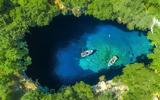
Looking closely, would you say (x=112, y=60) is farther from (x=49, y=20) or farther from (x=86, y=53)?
(x=49, y=20)

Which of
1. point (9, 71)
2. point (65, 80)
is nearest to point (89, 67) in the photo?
point (65, 80)

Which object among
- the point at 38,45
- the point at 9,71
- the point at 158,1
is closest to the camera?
the point at 9,71

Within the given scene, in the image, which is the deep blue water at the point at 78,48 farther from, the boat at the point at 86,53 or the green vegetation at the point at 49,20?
the green vegetation at the point at 49,20

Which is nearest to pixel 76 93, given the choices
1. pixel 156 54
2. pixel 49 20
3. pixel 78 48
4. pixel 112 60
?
pixel 112 60

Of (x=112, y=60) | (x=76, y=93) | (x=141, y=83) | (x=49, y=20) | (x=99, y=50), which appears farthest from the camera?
(x=99, y=50)

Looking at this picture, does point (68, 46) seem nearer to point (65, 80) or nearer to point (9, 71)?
point (65, 80)

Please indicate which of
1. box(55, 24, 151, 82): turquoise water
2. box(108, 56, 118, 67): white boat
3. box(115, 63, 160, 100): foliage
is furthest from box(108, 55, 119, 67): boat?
box(115, 63, 160, 100): foliage

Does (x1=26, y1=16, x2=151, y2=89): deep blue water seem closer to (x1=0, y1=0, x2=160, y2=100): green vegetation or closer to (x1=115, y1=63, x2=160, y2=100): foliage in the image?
(x1=0, y1=0, x2=160, y2=100): green vegetation
